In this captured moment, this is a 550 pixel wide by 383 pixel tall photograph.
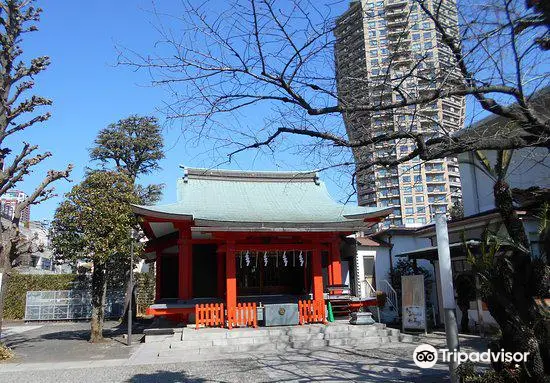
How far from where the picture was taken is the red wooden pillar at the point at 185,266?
15086mm

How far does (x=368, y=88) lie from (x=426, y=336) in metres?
10.6

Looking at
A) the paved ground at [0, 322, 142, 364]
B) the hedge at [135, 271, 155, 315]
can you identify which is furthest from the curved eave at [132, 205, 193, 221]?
the hedge at [135, 271, 155, 315]

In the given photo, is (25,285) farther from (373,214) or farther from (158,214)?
(373,214)

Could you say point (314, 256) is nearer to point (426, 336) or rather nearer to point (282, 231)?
point (282, 231)

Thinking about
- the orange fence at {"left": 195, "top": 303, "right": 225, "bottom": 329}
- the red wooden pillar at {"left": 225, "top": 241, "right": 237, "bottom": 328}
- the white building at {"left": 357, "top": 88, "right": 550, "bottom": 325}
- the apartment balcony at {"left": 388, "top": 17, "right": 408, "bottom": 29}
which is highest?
the apartment balcony at {"left": 388, "top": 17, "right": 408, "bottom": 29}

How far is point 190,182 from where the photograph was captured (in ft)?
61.9

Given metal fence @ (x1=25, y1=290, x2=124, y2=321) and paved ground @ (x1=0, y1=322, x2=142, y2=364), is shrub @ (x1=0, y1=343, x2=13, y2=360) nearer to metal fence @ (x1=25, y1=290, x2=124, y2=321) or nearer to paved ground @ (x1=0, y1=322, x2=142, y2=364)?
paved ground @ (x1=0, y1=322, x2=142, y2=364)

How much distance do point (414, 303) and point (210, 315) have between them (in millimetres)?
6663

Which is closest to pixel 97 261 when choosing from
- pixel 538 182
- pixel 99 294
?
pixel 99 294

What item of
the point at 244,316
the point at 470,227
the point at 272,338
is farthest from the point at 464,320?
the point at 244,316

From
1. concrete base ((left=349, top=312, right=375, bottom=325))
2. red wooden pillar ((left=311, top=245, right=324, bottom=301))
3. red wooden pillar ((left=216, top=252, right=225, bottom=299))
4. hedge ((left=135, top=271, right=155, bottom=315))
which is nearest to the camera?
concrete base ((left=349, top=312, right=375, bottom=325))

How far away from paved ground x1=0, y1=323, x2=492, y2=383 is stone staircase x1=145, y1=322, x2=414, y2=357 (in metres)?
0.59

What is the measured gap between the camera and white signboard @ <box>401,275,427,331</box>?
46.8 ft

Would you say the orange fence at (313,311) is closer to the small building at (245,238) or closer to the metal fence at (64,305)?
the small building at (245,238)
